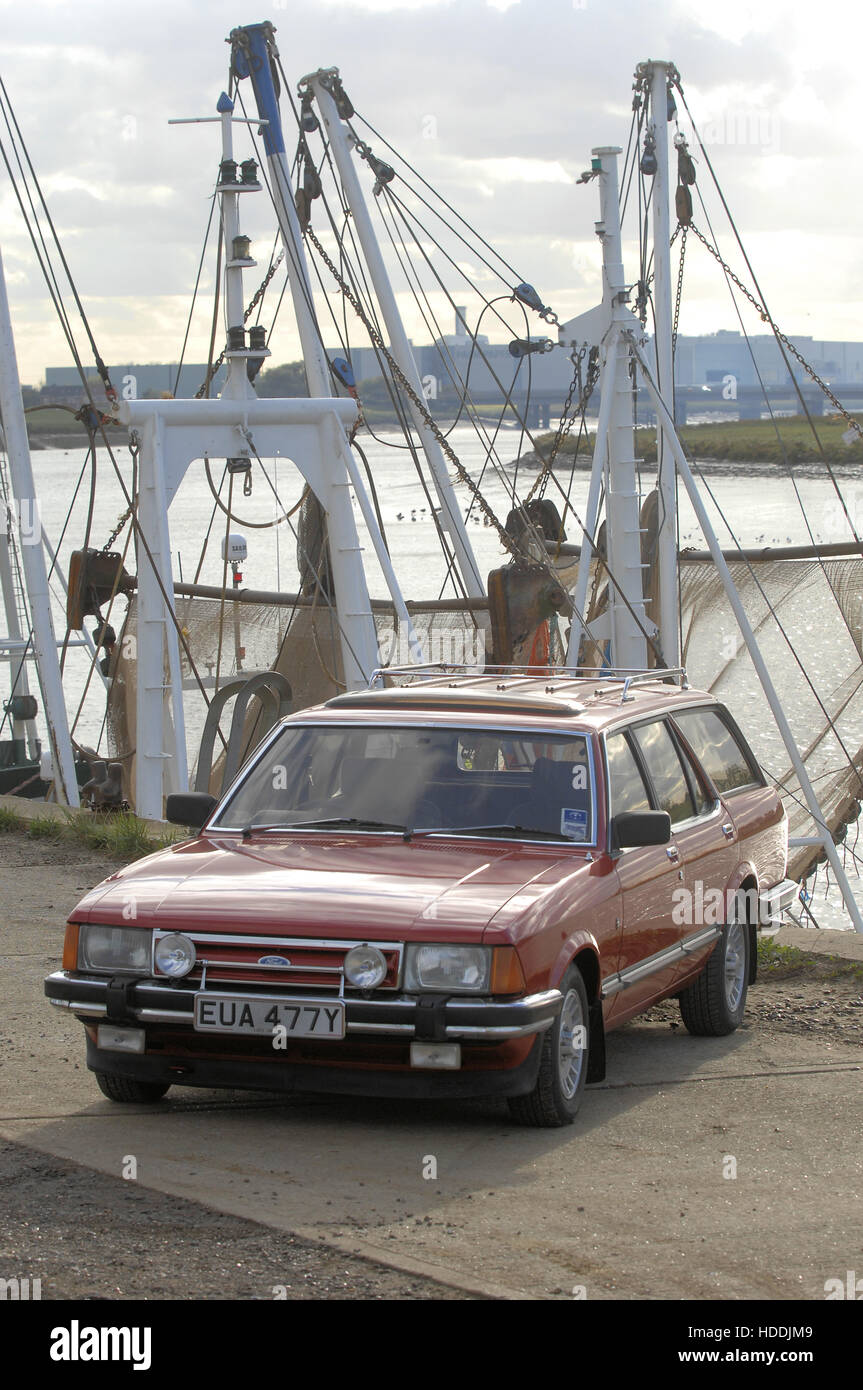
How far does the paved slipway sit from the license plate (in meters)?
0.38

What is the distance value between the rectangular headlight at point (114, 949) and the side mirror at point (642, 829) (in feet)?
5.92

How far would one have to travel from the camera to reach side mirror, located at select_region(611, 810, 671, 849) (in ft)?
22.7

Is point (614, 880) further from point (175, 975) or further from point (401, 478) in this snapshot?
point (401, 478)

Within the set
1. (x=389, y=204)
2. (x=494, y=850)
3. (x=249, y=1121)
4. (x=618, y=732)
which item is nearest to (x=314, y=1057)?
(x=249, y=1121)

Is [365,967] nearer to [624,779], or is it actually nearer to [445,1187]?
A: [445,1187]

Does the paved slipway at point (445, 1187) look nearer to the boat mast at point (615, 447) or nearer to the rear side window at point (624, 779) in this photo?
the rear side window at point (624, 779)

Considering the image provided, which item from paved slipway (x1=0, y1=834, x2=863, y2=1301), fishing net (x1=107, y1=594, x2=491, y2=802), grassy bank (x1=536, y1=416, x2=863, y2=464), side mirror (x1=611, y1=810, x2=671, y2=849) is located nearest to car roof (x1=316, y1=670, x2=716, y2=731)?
side mirror (x1=611, y1=810, x2=671, y2=849)

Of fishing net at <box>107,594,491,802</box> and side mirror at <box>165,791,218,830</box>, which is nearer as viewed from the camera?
side mirror at <box>165,791,218,830</box>

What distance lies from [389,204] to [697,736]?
37.8 feet

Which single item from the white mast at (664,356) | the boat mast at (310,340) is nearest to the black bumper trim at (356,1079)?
the boat mast at (310,340)

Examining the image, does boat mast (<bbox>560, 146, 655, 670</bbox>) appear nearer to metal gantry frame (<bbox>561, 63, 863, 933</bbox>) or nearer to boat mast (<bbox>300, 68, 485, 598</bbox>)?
metal gantry frame (<bbox>561, 63, 863, 933</bbox>)

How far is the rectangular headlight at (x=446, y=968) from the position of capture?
6.11 m

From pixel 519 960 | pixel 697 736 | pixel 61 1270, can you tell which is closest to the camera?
pixel 61 1270
